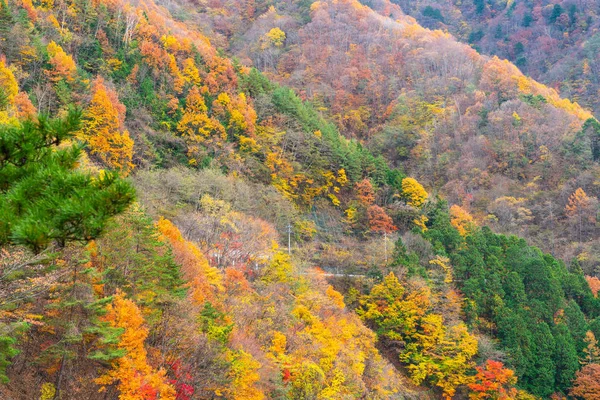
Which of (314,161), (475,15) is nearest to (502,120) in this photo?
(314,161)

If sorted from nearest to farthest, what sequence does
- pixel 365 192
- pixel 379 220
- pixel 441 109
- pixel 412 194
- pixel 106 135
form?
1. pixel 106 135
2. pixel 379 220
3. pixel 365 192
4. pixel 412 194
5. pixel 441 109

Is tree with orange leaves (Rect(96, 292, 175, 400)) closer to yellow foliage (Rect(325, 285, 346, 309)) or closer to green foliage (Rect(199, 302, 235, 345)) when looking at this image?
green foliage (Rect(199, 302, 235, 345))

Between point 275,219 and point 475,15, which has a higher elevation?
point 475,15

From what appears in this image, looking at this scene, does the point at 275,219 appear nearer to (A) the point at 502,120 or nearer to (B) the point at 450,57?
(A) the point at 502,120

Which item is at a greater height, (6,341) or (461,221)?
(6,341)

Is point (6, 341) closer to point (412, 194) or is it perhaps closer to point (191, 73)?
point (191, 73)

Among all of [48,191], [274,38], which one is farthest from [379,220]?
[274,38]

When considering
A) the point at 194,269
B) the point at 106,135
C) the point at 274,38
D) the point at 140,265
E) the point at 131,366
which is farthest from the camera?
the point at 274,38
